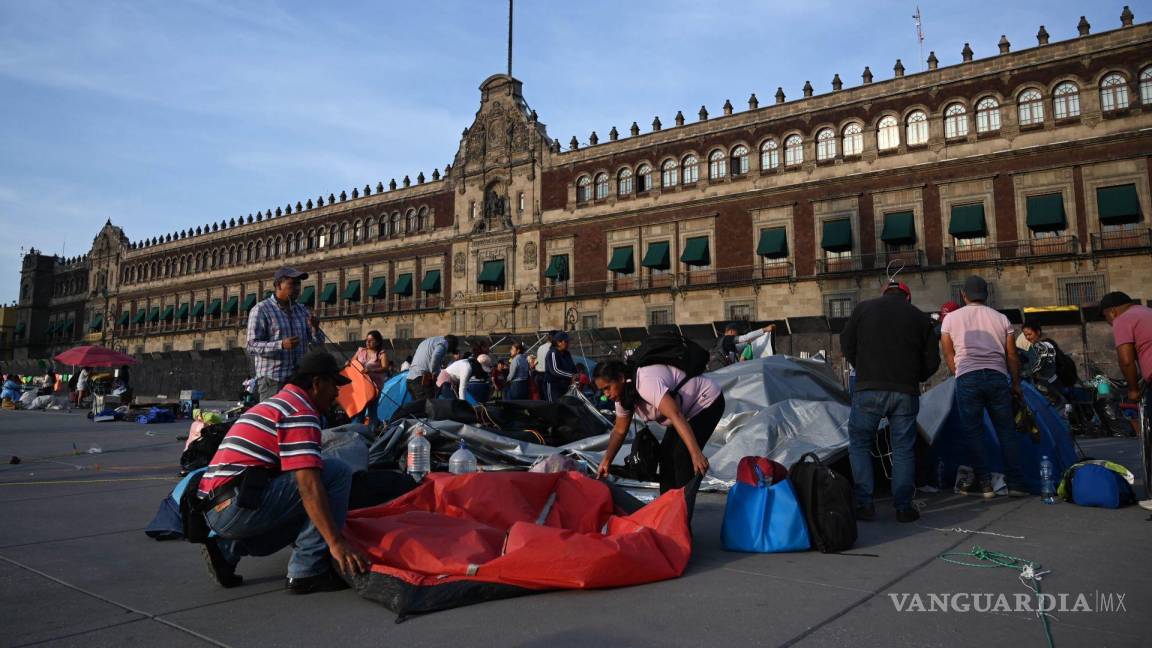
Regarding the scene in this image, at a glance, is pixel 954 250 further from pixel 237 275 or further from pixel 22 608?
pixel 237 275

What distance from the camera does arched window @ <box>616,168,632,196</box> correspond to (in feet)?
107

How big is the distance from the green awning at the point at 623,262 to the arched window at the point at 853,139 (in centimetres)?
973

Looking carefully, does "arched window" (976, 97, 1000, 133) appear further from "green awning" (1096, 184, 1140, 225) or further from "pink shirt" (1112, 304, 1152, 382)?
"pink shirt" (1112, 304, 1152, 382)

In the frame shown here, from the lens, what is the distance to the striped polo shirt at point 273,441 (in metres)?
2.88

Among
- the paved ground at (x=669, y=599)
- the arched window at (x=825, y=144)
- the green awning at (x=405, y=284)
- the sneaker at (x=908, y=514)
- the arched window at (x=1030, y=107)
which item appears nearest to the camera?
the paved ground at (x=669, y=599)

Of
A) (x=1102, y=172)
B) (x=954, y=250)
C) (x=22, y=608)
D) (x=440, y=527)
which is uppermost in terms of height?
(x=1102, y=172)

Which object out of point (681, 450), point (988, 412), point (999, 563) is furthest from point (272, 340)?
point (988, 412)

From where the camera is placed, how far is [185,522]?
10.2 ft

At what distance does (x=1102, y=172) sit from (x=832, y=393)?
21660 millimetres

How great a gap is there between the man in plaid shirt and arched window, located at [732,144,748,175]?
86.4 ft

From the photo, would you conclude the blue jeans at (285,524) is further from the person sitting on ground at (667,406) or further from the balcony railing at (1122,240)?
the balcony railing at (1122,240)

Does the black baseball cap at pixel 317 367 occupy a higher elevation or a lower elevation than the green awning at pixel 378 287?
lower

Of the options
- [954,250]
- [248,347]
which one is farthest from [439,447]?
[954,250]

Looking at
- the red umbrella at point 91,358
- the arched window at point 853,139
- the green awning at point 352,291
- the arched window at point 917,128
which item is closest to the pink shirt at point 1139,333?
the red umbrella at point 91,358
